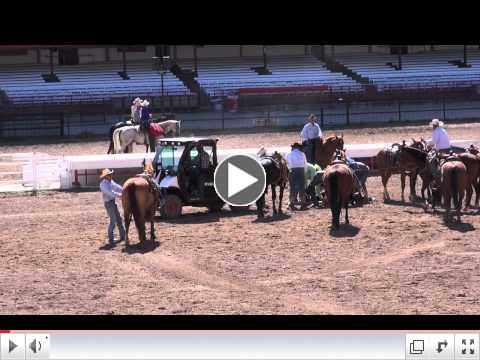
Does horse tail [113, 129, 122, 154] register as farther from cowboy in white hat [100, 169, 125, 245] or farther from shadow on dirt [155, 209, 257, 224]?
cowboy in white hat [100, 169, 125, 245]

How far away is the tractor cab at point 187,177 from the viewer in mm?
14188

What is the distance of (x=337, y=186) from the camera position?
13352 mm

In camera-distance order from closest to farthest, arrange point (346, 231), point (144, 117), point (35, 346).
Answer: point (35, 346) → point (346, 231) → point (144, 117)

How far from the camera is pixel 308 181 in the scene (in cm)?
1592

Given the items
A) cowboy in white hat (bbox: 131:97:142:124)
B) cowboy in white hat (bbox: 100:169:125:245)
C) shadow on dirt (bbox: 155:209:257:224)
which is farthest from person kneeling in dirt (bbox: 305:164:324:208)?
cowboy in white hat (bbox: 131:97:142:124)

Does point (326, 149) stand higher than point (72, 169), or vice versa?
point (326, 149)

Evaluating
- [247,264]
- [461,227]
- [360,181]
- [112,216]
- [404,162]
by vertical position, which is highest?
[404,162]

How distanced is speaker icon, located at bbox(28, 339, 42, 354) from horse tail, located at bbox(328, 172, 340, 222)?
8598 millimetres

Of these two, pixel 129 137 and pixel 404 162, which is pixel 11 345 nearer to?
pixel 404 162

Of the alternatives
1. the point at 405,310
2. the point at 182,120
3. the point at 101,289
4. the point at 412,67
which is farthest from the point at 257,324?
the point at 182,120

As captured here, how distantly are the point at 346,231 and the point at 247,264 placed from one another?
2.50 meters

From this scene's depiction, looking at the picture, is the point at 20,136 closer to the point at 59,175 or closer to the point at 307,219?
the point at 59,175

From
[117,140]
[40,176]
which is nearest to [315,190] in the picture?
[40,176]

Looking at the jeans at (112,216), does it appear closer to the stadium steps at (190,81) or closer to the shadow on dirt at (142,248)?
the shadow on dirt at (142,248)
